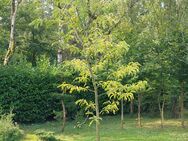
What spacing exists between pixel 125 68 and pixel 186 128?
9.45 metres

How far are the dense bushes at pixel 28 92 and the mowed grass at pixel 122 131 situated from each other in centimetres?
68

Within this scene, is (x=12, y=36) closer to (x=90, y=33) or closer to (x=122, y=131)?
(x=122, y=131)

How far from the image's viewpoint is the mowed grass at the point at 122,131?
15.9 m

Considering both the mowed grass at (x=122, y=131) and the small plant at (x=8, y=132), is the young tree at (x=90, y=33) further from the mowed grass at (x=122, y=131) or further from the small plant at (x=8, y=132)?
the mowed grass at (x=122, y=131)

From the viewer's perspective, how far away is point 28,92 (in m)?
21.0

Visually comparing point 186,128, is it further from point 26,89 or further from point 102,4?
point 102,4

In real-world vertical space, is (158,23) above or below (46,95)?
above

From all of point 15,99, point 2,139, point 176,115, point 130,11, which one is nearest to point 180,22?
point 130,11

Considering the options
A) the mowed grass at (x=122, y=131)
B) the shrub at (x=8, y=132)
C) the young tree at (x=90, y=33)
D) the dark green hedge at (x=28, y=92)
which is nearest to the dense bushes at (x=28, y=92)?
the dark green hedge at (x=28, y=92)

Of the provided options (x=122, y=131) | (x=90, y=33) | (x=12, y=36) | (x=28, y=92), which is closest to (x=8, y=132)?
(x=90, y=33)

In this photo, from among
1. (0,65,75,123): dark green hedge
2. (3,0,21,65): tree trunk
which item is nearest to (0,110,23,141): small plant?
(0,65,75,123): dark green hedge

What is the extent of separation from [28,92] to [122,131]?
5432mm

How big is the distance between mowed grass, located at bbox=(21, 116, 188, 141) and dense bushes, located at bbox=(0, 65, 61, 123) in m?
0.68

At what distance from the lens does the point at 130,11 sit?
2720 centimetres
